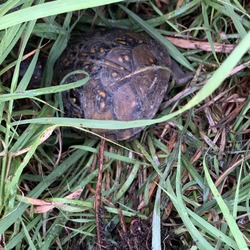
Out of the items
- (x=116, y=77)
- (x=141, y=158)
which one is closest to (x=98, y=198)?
(x=141, y=158)

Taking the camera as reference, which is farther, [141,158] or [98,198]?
[141,158]

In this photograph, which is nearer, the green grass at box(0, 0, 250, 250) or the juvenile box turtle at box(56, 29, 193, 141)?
the green grass at box(0, 0, 250, 250)

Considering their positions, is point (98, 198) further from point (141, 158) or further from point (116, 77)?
point (116, 77)

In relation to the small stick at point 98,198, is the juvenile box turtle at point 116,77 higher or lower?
higher

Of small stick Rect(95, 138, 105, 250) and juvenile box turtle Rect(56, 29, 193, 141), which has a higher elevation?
juvenile box turtle Rect(56, 29, 193, 141)

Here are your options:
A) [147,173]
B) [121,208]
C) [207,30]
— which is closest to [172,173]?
[147,173]
